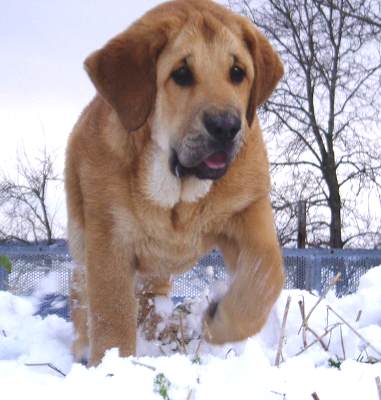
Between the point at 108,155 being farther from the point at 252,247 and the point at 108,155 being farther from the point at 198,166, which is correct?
the point at 252,247

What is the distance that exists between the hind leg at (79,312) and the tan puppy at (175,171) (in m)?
0.71

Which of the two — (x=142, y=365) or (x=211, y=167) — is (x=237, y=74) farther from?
(x=142, y=365)

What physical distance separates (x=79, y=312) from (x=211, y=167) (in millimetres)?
1835

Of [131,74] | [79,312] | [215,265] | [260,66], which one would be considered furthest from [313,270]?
[131,74]

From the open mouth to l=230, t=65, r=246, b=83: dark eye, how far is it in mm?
414

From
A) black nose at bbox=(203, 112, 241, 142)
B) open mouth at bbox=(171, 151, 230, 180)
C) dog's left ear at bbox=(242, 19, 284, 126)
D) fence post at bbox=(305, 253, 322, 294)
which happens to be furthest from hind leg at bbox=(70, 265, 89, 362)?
fence post at bbox=(305, 253, 322, 294)

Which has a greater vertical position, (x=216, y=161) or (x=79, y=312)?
(x=216, y=161)

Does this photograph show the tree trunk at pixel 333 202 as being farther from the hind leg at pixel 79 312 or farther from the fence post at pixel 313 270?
the hind leg at pixel 79 312

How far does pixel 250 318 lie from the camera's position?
353 cm

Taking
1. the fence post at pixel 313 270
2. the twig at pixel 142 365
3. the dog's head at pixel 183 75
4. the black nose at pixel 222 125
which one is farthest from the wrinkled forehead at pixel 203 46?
the fence post at pixel 313 270

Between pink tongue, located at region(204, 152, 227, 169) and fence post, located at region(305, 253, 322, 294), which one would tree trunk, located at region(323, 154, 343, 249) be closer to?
fence post, located at region(305, 253, 322, 294)

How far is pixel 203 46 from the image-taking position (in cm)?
348

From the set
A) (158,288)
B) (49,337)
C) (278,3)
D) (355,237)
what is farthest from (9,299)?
(278,3)

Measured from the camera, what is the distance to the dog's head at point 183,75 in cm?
337
